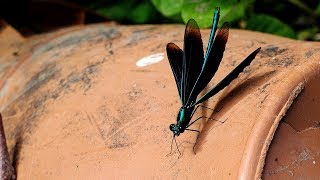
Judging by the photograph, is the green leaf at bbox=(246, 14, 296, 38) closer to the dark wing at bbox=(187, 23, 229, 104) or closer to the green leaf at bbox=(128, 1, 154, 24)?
the green leaf at bbox=(128, 1, 154, 24)

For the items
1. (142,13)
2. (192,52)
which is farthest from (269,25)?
(192,52)

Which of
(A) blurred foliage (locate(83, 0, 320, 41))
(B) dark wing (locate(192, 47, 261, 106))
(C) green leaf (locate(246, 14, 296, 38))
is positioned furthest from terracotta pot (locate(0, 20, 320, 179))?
(C) green leaf (locate(246, 14, 296, 38))

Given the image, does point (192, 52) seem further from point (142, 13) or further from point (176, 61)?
point (142, 13)

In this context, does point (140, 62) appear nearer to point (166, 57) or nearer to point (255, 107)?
point (166, 57)

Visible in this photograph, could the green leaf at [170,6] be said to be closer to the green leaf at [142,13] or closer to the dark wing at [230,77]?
the green leaf at [142,13]

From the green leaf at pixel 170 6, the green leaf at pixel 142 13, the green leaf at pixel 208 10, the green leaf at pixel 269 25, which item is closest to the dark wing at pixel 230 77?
the green leaf at pixel 208 10

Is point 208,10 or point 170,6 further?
point 170,6

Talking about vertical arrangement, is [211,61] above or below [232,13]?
above
